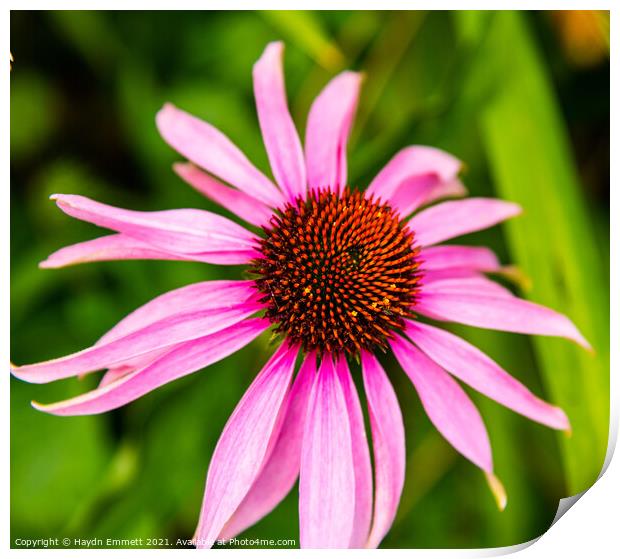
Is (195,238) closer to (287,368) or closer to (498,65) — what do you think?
(287,368)

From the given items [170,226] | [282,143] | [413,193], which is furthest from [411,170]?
[170,226]

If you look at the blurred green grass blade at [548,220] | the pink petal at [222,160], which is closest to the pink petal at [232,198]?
the pink petal at [222,160]

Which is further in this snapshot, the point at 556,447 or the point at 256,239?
the point at 556,447

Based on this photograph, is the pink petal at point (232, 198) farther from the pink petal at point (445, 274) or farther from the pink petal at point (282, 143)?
the pink petal at point (445, 274)

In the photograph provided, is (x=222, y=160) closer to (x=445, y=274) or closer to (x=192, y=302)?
(x=192, y=302)

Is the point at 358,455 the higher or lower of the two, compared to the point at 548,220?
lower
